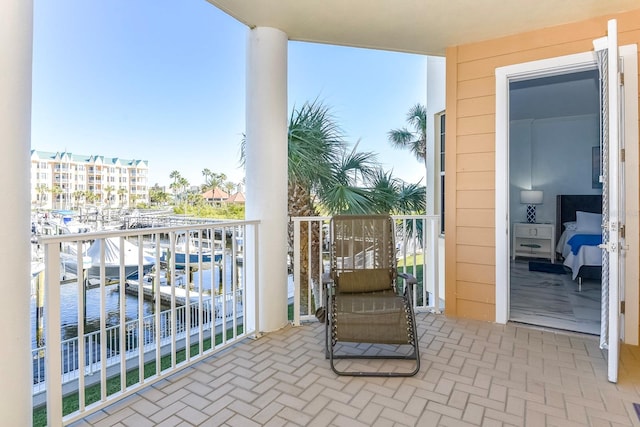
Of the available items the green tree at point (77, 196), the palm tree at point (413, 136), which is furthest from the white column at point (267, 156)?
the palm tree at point (413, 136)

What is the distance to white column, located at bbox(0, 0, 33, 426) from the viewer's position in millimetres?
1469

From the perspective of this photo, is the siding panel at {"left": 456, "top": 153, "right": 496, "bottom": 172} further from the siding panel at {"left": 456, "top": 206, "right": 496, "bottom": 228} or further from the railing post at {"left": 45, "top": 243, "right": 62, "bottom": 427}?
the railing post at {"left": 45, "top": 243, "right": 62, "bottom": 427}

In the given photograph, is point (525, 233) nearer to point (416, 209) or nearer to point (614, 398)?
point (416, 209)

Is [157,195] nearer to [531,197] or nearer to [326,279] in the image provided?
[326,279]

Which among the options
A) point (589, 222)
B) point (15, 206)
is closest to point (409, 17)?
point (15, 206)

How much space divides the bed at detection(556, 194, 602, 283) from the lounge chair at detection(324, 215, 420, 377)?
3.10 m

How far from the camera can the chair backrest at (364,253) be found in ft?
10.1

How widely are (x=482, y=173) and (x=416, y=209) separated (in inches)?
88.7

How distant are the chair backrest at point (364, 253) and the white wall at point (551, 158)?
5693 mm

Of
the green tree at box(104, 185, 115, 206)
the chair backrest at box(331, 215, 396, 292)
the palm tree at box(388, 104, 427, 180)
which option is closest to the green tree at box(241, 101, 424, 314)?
the chair backrest at box(331, 215, 396, 292)

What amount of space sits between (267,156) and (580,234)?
17.1 ft

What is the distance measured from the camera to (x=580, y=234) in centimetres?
539

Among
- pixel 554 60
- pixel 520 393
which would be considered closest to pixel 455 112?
pixel 554 60

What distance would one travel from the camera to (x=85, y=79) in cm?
590
